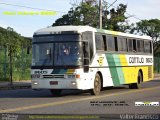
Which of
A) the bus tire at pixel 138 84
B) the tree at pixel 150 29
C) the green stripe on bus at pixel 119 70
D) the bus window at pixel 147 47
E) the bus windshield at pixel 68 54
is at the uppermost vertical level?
the tree at pixel 150 29

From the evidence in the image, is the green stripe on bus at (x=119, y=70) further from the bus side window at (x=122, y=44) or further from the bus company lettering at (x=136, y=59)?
the bus company lettering at (x=136, y=59)

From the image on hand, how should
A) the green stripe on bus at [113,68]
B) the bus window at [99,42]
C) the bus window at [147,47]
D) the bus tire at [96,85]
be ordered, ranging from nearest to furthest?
the bus tire at [96,85]
the bus window at [99,42]
the green stripe on bus at [113,68]
the bus window at [147,47]

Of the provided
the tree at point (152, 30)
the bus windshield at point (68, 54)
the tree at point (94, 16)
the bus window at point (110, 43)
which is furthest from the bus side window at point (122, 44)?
the tree at point (152, 30)

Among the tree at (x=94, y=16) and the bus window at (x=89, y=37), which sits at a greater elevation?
the tree at (x=94, y=16)

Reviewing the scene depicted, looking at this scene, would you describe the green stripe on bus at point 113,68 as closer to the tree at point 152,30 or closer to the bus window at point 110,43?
the bus window at point 110,43

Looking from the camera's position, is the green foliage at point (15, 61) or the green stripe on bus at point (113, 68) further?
the green foliage at point (15, 61)

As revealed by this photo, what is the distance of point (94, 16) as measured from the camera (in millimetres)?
57219

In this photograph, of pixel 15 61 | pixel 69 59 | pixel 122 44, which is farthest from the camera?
pixel 15 61

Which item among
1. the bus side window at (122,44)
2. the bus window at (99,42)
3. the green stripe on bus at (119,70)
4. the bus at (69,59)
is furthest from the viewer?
the bus side window at (122,44)

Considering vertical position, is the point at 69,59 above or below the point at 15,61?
above

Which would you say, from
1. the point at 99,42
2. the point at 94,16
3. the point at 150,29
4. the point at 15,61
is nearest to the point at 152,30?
the point at 150,29

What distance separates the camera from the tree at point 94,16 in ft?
188

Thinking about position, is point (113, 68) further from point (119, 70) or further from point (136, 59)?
point (136, 59)

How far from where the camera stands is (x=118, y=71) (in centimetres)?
2488
